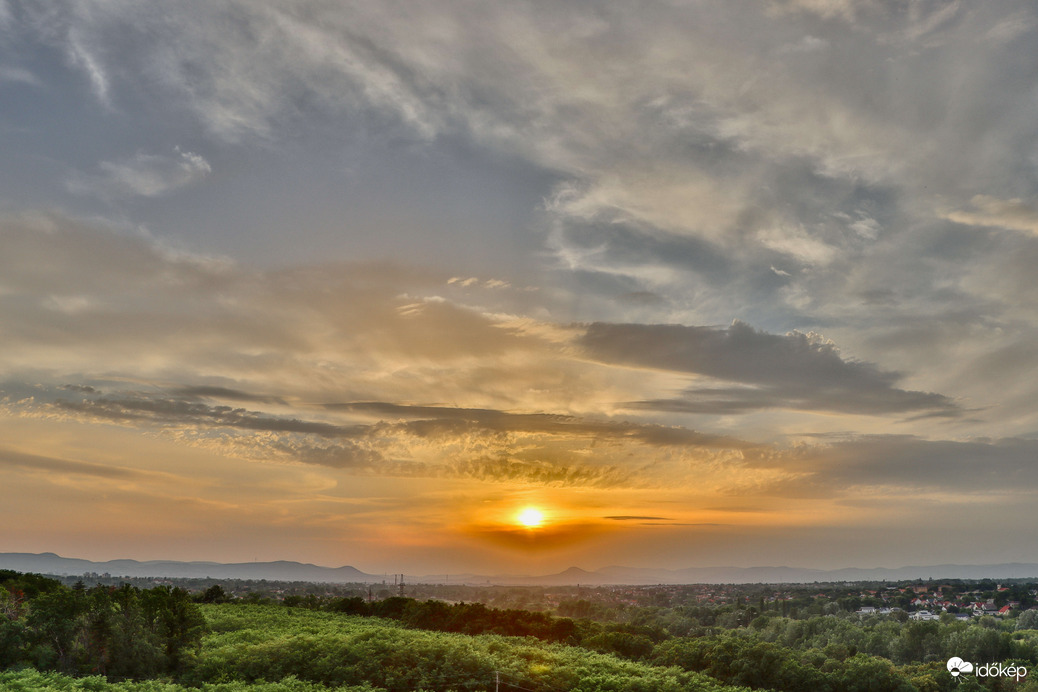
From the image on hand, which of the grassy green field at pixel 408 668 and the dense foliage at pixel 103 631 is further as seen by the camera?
the grassy green field at pixel 408 668

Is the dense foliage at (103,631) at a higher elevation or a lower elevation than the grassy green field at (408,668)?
higher

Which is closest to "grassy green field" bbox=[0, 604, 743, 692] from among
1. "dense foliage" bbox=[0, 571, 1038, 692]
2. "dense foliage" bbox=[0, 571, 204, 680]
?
"dense foliage" bbox=[0, 571, 1038, 692]

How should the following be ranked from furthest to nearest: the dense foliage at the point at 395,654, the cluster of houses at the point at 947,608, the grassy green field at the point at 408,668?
the cluster of houses at the point at 947,608 < the grassy green field at the point at 408,668 < the dense foliage at the point at 395,654

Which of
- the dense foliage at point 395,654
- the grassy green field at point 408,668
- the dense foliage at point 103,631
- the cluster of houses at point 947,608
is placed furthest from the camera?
the cluster of houses at point 947,608

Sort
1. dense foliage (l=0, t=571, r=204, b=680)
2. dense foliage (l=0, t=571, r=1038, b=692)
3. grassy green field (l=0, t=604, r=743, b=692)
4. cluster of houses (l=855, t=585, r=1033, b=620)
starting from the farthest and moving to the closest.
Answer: cluster of houses (l=855, t=585, r=1033, b=620)
grassy green field (l=0, t=604, r=743, b=692)
dense foliage (l=0, t=571, r=1038, b=692)
dense foliage (l=0, t=571, r=204, b=680)

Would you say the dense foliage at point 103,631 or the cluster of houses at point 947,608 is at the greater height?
the dense foliage at point 103,631

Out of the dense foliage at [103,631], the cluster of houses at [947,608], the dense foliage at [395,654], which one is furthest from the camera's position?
the cluster of houses at [947,608]

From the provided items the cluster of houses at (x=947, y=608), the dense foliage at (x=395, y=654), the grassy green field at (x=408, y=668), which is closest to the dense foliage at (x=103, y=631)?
the dense foliage at (x=395, y=654)

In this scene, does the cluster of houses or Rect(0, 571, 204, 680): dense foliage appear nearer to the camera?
Rect(0, 571, 204, 680): dense foliage

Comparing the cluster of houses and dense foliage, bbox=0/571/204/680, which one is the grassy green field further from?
the cluster of houses

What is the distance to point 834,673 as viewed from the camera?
164 ft

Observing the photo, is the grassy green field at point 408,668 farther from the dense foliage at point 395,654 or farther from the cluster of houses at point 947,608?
the cluster of houses at point 947,608

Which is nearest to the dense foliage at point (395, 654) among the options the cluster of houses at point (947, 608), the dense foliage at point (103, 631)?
the dense foliage at point (103, 631)

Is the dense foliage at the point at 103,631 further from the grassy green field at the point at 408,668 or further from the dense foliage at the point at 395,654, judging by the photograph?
the grassy green field at the point at 408,668
